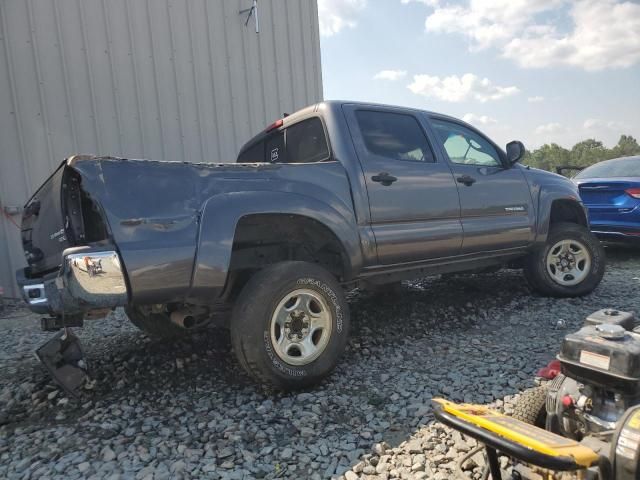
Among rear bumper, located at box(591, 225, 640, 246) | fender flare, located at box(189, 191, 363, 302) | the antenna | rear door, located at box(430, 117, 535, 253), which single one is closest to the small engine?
fender flare, located at box(189, 191, 363, 302)

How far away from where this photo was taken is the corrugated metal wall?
18.7 ft

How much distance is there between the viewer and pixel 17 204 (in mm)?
5762

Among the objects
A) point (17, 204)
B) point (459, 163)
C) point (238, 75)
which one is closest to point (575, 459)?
point (459, 163)

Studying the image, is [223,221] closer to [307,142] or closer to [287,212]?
[287,212]

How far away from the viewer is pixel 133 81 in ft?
20.7

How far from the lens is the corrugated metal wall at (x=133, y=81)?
569 centimetres

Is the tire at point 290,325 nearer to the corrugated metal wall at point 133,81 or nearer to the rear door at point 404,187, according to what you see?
the rear door at point 404,187

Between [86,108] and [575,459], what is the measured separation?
669 centimetres

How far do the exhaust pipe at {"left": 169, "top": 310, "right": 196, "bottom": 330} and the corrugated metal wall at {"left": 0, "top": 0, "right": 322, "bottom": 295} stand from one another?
4184 mm

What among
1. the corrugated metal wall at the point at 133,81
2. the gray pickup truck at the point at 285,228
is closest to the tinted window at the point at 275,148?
the gray pickup truck at the point at 285,228

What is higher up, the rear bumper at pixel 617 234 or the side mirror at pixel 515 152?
the side mirror at pixel 515 152

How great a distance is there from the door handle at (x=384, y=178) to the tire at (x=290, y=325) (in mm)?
875

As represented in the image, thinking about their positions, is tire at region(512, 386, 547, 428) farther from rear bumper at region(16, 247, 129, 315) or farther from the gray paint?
rear bumper at region(16, 247, 129, 315)

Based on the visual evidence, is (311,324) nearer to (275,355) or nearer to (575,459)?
(275,355)
